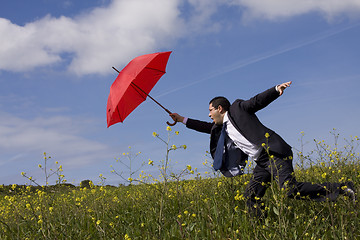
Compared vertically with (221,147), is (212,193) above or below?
below

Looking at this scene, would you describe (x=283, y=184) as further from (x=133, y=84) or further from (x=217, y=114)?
(x=133, y=84)

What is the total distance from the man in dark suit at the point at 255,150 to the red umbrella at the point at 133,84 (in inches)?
49.1

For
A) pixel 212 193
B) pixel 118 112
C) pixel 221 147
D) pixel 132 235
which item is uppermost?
pixel 118 112

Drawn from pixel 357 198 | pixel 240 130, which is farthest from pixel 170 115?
pixel 357 198

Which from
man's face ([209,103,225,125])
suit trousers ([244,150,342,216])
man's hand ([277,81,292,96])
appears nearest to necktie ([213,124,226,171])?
man's face ([209,103,225,125])

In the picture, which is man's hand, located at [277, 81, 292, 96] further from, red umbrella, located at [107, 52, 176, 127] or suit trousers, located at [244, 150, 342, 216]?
red umbrella, located at [107, 52, 176, 127]

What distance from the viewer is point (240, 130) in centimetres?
448

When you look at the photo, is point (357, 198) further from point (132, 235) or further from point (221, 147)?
point (132, 235)

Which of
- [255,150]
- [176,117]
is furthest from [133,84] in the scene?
[255,150]

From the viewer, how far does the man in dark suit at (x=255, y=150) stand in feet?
13.9

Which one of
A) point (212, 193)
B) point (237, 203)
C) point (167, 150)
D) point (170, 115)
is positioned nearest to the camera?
point (167, 150)

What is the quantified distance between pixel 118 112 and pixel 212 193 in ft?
6.43

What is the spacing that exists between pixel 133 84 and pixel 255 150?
2311 mm

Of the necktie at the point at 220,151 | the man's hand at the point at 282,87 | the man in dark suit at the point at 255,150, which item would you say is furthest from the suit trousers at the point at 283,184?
the man's hand at the point at 282,87
